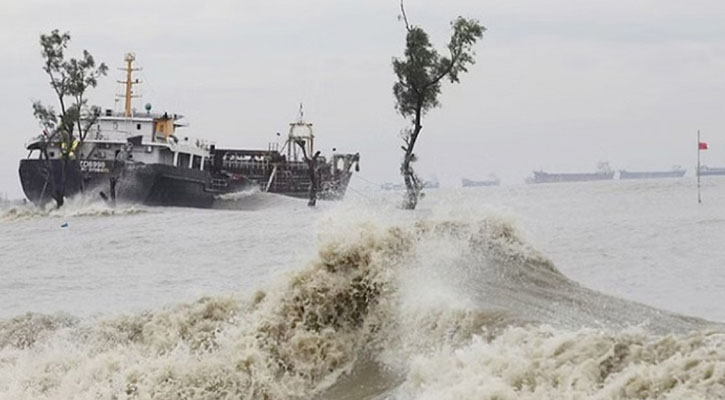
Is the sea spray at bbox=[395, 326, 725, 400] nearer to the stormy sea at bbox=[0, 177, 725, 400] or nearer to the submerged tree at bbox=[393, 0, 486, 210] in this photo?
the stormy sea at bbox=[0, 177, 725, 400]

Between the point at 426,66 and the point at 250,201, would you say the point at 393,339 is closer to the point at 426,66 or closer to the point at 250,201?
the point at 426,66

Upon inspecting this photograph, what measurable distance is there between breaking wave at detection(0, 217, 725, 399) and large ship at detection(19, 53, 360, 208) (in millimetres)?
32194

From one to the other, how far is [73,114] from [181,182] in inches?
262

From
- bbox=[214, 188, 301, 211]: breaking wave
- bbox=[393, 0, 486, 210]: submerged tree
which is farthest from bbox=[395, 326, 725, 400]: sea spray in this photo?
bbox=[214, 188, 301, 211]: breaking wave

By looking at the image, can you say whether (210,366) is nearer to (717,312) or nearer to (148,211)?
(717,312)

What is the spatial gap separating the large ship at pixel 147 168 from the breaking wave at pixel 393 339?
32.2m

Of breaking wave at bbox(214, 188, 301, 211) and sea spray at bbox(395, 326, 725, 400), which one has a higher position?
sea spray at bbox(395, 326, 725, 400)

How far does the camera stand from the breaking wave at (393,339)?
6.02 meters

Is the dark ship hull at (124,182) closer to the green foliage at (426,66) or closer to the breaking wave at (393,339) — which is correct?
the green foliage at (426,66)

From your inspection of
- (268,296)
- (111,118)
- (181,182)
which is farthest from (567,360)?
(111,118)

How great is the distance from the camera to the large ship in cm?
4716

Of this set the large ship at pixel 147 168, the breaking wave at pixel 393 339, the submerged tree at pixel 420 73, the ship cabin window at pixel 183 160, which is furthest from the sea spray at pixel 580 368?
the ship cabin window at pixel 183 160

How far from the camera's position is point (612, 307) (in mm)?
9633

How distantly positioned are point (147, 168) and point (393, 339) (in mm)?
39561
